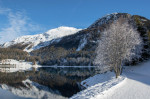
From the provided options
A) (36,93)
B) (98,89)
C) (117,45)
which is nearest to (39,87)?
(36,93)

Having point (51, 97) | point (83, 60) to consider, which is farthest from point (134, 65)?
point (83, 60)

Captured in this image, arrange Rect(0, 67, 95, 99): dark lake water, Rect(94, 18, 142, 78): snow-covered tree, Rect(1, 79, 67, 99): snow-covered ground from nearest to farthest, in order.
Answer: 1. Rect(94, 18, 142, 78): snow-covered tree
2. Rect(1, 79, 67, 99): snow-covered ground
3. Rect(0, 67, 95, 99): dark lake water

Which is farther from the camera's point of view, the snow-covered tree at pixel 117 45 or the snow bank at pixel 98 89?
the snow-covered tree at pixel 117 45

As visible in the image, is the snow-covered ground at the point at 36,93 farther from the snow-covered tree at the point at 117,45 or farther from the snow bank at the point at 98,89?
the snow-covered tree at the point at 117,45

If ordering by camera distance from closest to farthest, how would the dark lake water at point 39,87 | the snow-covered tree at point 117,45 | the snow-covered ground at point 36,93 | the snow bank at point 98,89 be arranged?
the snow bank at point 98,89 → the snow-covered tree at point 117,45 → the snow-covered ground at point 36,93 → the dark lake water at point 39,87

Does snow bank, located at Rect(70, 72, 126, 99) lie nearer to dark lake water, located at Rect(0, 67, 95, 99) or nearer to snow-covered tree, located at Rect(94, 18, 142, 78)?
snow-covered tree, located at Rect(94, 18, 142, 78)

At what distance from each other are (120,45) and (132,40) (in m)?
3.64

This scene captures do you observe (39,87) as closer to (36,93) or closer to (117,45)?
(36,93)

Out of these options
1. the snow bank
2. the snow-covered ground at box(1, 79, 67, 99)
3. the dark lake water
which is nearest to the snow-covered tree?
the snow bank

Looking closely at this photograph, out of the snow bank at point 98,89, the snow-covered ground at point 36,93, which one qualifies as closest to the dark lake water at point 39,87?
the snow-covered ground at point 36,93

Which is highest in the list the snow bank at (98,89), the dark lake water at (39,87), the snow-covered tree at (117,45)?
the snow-covered tree at (117,45)

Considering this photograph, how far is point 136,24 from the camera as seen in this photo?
148 ft

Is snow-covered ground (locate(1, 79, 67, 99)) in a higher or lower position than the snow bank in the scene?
lower

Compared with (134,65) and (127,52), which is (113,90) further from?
(134,65)
